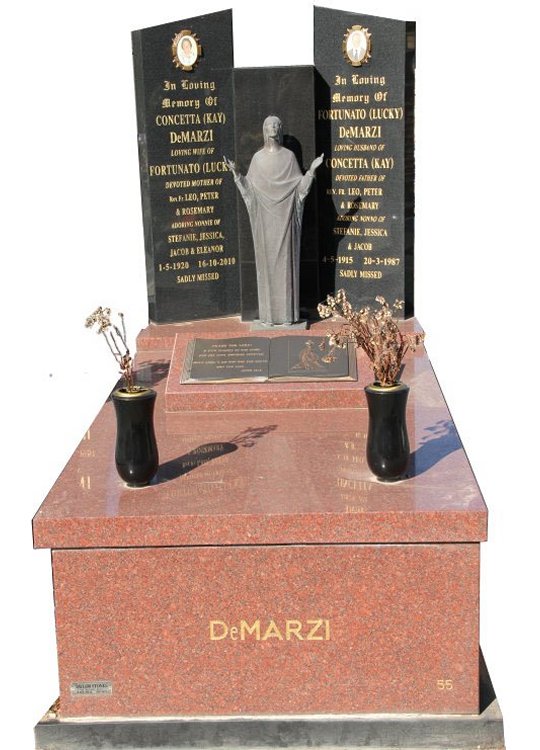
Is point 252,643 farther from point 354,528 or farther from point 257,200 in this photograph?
point 257,200

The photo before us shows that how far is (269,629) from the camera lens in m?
6.75

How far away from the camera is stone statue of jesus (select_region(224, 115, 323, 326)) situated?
9.73 meters

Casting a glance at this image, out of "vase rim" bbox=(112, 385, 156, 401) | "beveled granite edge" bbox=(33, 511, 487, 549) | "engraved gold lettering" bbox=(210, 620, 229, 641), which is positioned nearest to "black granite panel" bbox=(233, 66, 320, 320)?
"vase rim" bbox=(112, 385, 156, 401)

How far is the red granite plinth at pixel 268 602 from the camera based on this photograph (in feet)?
A: 21.8

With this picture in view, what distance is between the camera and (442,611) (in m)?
6.68

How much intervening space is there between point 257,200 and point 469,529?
4.06 meters

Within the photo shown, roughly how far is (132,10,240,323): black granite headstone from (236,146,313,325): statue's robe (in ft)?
1.92

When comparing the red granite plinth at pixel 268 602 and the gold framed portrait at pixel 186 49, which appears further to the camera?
the gold framed portrait at pixel 186 49

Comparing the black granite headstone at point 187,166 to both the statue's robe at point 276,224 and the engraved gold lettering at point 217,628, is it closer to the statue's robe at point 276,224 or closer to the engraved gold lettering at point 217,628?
the statue's robe at point 276,224

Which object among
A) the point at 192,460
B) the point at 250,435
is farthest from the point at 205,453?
the point at 250,435

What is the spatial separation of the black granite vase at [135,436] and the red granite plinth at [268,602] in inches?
8.4

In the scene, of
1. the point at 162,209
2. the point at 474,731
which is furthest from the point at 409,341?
the point at 162,209

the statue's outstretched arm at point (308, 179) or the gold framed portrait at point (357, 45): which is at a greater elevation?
the gold framed portrait at point (357, 45)

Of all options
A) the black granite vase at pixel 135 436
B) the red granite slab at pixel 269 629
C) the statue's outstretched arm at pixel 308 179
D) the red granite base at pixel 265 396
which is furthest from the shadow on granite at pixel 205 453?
the statue's outstretched arm at pixel 308 179
